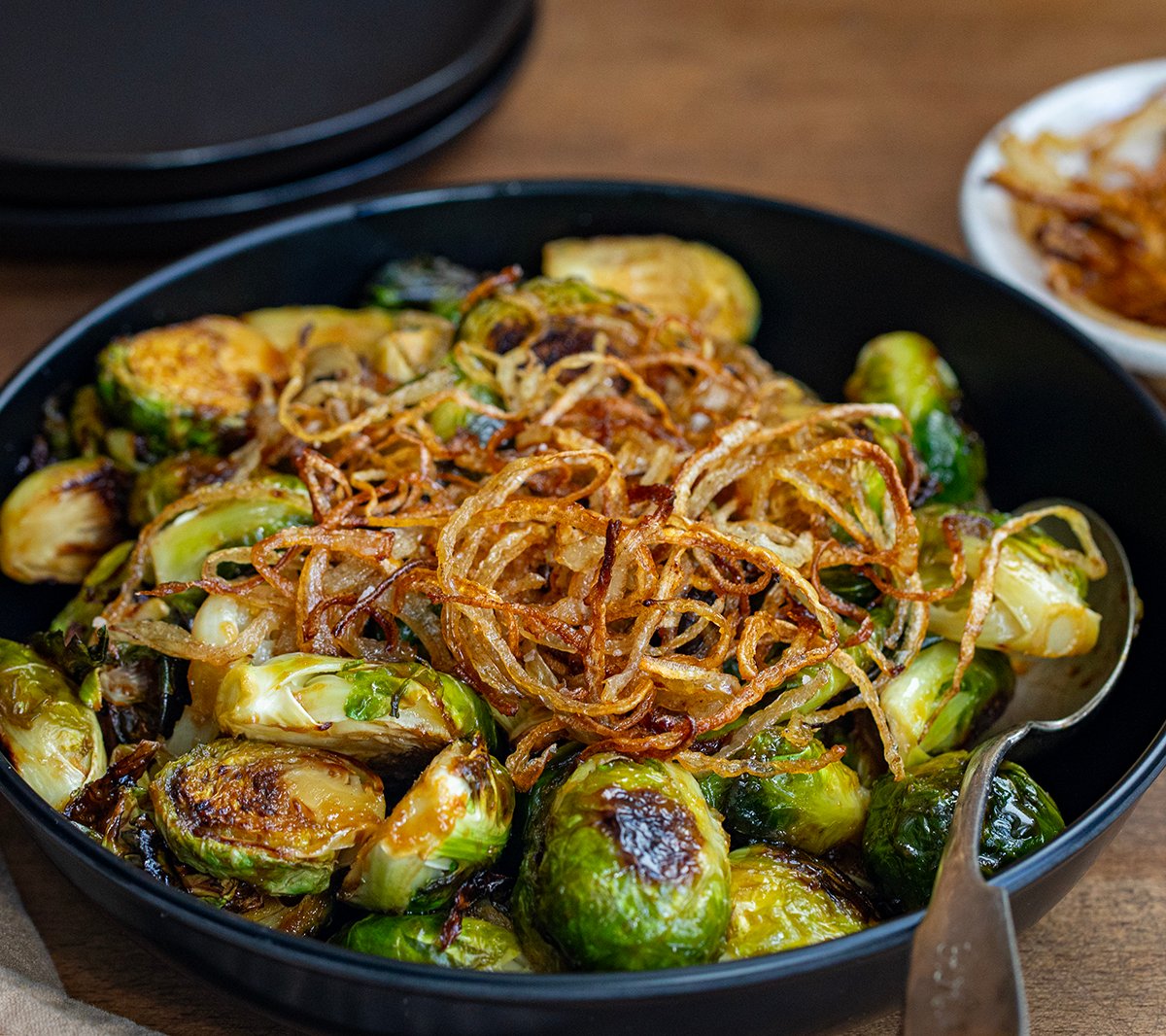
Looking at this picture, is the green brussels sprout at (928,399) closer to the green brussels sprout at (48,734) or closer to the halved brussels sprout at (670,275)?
the halved brussels sprout at (670,275)

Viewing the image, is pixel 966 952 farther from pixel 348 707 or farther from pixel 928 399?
pixel 928 399

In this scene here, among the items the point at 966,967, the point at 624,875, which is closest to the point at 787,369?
the point at 624,875

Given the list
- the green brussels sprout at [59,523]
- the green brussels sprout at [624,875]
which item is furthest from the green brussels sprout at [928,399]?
the green brussels sprout at [59,523]

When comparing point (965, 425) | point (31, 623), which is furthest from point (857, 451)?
point (31, 623)

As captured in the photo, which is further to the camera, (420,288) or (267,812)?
(420,288)

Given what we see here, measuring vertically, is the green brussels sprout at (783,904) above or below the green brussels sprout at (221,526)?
below
